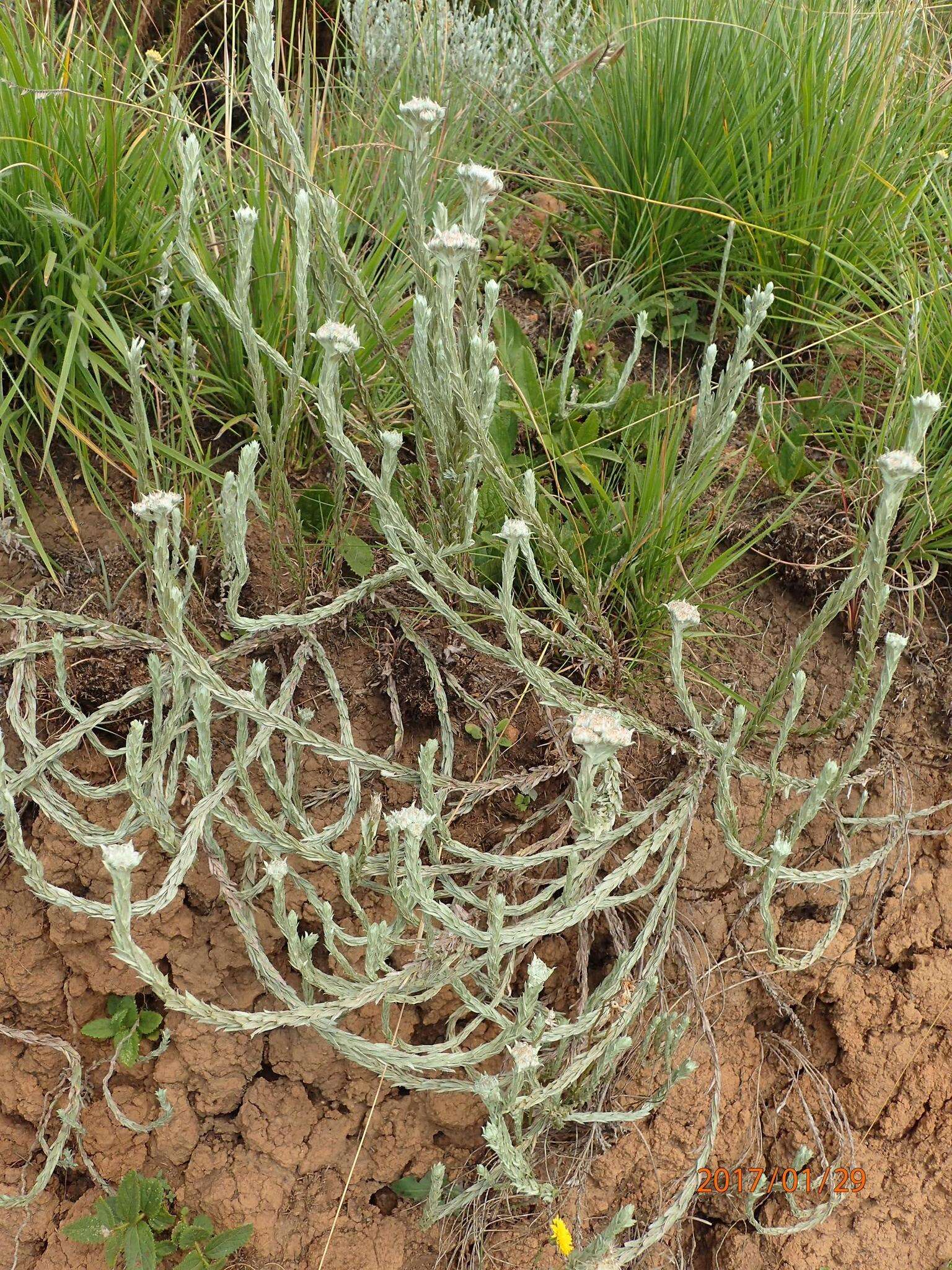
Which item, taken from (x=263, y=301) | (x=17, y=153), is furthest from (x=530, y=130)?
(x=17, y=153)

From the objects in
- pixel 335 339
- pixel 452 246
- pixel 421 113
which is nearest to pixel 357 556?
pixel 335 339

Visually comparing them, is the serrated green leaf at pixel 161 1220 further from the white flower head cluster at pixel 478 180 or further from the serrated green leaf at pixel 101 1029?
the white flower head cluster at pixel 478 180

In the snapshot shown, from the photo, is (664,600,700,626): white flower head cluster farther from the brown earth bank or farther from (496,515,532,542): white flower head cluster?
the brown earth bank

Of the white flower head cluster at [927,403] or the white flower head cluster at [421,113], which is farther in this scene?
the white flower head cluster at [421,113]

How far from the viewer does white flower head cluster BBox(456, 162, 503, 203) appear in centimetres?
157

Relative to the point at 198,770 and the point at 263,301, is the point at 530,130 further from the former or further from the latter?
the point at 198,770

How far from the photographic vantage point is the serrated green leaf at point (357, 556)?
2150 millimetres

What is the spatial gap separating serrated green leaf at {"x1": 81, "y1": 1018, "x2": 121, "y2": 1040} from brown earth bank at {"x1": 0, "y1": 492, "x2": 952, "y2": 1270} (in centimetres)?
5

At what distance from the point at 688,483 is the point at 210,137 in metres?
1.72

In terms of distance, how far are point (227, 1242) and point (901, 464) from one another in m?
1.91

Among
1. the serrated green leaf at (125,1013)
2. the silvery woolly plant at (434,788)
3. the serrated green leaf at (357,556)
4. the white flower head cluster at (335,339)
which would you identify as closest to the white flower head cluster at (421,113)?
the silvery woolly plant at (434,788)

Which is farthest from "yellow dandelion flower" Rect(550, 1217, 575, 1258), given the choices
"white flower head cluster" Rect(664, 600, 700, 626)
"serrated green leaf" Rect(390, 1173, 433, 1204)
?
"white flower head cluster" Rect(664, 600, 700, 626)

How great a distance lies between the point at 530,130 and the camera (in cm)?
306
